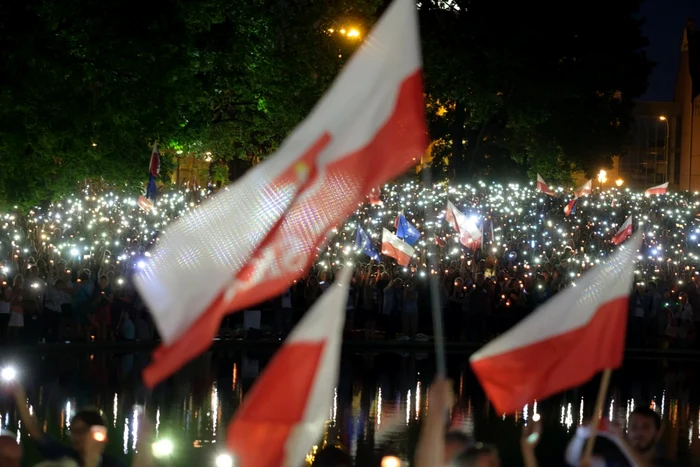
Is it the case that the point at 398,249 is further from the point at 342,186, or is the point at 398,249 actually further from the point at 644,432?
the point at 342,186

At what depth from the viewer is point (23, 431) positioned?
15.8 meters

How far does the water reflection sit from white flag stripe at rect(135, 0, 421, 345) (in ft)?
24.2

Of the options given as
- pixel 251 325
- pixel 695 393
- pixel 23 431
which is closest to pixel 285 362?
pixel 23 431

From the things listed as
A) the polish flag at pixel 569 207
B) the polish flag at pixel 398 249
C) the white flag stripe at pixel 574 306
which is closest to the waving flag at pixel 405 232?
the polish flag at pixel 398 249

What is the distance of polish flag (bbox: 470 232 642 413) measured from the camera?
6.70 metres

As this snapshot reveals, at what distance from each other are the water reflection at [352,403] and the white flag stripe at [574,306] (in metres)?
6.92

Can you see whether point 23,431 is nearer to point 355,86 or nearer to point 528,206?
point 355,86

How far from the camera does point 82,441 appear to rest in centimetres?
721

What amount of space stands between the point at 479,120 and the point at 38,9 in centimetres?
3163

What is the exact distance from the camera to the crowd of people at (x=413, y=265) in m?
27.2

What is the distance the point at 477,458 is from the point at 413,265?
99.1 ft

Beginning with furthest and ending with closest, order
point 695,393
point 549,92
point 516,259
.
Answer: point 549,92 → point 516,259 → point 695,393

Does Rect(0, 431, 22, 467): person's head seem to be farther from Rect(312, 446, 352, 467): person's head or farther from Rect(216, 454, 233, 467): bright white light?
Rect(312, 446, 352, 467): person's head

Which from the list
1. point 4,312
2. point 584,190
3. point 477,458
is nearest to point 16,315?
point 4,312
